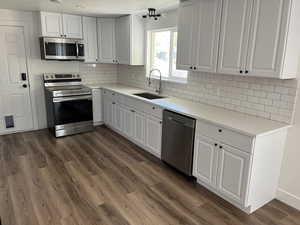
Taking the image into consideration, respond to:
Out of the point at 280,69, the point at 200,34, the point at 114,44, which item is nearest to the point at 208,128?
the point at 280,69

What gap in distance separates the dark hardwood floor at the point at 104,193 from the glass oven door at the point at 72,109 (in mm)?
696

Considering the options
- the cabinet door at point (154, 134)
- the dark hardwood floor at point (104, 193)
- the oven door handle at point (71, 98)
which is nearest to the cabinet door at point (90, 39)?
the oven door handle at point (71, 98)

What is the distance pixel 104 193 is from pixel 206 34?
237 centimetres

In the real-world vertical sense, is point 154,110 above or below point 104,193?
above

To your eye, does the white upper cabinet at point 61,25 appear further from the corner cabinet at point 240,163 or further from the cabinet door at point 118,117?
the corner cabinet at point 240,163

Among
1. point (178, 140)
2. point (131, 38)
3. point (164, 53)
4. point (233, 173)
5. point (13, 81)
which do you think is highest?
point (131, 38)

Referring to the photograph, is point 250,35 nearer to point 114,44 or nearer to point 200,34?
point 200,34

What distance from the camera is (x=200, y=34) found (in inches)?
116

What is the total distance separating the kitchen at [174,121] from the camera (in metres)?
2.33

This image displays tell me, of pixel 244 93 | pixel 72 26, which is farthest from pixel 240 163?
pixel 72 26

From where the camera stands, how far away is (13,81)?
4512mm

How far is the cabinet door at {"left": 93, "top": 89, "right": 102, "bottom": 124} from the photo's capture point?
16.7 ft

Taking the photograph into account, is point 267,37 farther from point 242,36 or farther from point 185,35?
point 185,35

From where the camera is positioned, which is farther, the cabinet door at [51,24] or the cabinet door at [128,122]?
the cabinet door at [51,24]
